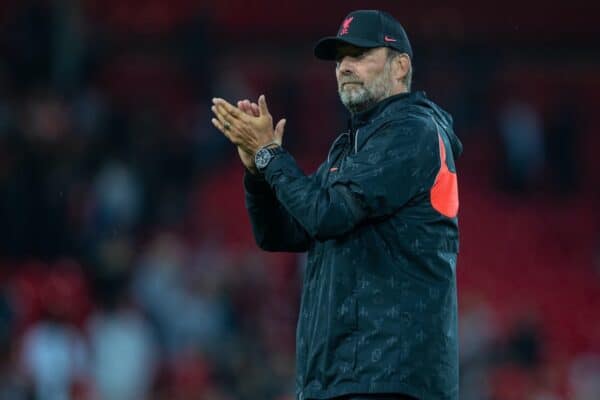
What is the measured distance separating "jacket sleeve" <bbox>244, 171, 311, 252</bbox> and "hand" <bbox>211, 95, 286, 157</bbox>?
0.92ft

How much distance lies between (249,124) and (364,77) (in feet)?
1.29

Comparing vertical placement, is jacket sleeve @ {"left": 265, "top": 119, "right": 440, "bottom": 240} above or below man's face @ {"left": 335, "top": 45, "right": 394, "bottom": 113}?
below

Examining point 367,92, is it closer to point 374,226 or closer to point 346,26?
point 346,26

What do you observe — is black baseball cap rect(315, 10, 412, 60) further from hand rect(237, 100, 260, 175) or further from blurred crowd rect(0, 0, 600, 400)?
blurred crowd rect(0, 0, 600, 400)

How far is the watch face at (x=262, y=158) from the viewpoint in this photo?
13.7 feet

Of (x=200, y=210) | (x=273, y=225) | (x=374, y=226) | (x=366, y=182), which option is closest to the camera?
(x=366, y=182)

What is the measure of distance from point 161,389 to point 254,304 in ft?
7.39

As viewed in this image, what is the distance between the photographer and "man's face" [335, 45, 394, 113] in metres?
4.23

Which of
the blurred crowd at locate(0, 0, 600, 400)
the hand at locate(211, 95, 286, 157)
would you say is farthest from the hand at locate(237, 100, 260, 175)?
the blurred crowd at locate(0, 0, 600, 400)

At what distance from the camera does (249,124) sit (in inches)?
165

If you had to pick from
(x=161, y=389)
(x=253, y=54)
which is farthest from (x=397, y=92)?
(x=253, y=54)

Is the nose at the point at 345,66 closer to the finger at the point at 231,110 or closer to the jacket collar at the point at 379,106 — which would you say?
the jacket collar at the point at 379,106

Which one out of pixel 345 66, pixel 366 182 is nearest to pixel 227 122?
pixel 345 66

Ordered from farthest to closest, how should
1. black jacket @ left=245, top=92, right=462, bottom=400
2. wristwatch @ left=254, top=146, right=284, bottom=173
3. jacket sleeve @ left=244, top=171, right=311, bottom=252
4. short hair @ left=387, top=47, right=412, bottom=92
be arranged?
jacket sleeve @ left=244, top=171, right=311, bottom=252, short hair @ left=387, top=47, right=412, bottom=92, wristwatch @ left=254, top=146, right=284, bottom=173, black jacket @ left=245, top=92, right=462, bottom=400
